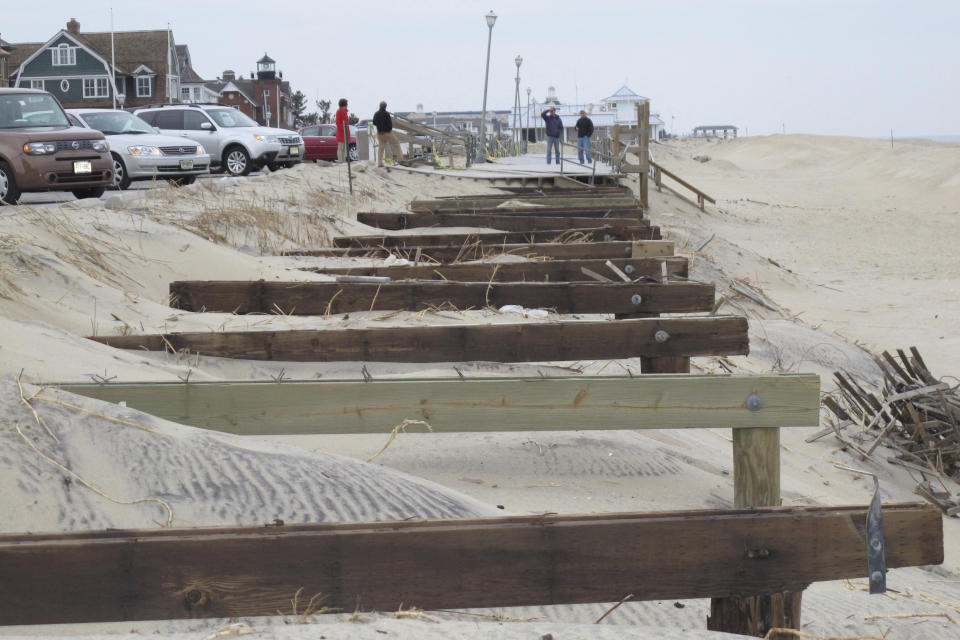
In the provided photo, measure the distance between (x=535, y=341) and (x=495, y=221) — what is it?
740 centimetres

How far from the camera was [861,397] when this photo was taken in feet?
23.9

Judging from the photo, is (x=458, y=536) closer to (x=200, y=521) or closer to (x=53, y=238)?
(x=200, y=521)

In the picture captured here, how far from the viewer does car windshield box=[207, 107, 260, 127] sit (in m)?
23.5

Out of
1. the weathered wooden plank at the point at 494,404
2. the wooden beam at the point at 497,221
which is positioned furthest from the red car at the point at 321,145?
the weathered wooden plank at the point at 494,404

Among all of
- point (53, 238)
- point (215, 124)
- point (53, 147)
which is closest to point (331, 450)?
point (53, 238)

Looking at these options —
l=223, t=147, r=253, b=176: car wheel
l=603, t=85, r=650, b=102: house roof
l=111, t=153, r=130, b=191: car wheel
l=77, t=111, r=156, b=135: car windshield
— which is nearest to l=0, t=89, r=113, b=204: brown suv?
l=111, t=153, r=130, b=191: car wheel

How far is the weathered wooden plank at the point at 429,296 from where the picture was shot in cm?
629

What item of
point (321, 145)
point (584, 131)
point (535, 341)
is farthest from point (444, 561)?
point (321, 145)

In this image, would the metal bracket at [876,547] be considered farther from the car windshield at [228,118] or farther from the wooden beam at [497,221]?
the car windshield at [228,118]

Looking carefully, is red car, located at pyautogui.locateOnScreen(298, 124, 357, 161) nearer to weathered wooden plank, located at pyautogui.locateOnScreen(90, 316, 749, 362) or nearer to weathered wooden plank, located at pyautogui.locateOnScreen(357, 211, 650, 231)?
weathered wooden plank, located at pyautogui.locateOnScreen(357, 211, 650, 231)

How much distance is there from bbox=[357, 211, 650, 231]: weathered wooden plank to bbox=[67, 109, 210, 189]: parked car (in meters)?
6.42

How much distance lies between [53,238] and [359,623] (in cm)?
576

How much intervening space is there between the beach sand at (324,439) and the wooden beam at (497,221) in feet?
1.55

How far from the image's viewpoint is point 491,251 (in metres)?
9.82
